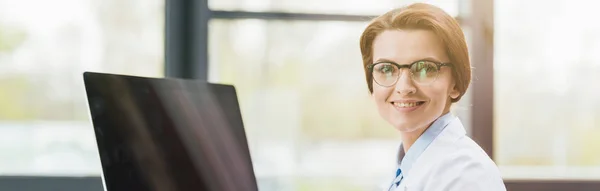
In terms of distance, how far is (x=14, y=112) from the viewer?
1878 mm

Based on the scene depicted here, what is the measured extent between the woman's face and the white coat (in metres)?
0.05

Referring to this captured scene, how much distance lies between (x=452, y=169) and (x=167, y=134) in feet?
1.36

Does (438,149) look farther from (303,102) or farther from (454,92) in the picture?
(303,102)

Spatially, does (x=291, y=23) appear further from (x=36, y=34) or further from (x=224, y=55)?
(x=36, y=34)

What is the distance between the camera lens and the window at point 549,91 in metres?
2.04

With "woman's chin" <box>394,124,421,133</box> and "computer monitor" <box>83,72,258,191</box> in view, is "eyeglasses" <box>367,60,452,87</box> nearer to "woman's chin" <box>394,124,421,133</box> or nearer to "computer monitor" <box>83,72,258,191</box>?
"woman's chin" <box>394,124,421,133</box>

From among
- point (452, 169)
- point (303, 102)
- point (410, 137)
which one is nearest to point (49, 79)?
point (303, 102)

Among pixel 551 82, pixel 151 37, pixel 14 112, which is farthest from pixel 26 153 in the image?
pixel 551 82

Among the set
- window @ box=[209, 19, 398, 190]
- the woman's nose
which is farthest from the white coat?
window @ box=[209, 19, 398, 190]

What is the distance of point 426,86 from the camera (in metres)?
0.90

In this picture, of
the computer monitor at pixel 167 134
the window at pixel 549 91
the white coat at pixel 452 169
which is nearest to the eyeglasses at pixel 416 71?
the white coat at pixel 452 169

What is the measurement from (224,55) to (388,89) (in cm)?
111

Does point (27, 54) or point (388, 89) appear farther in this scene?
point (27, 54)

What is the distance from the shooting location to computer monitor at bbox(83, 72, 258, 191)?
0.73 meters
